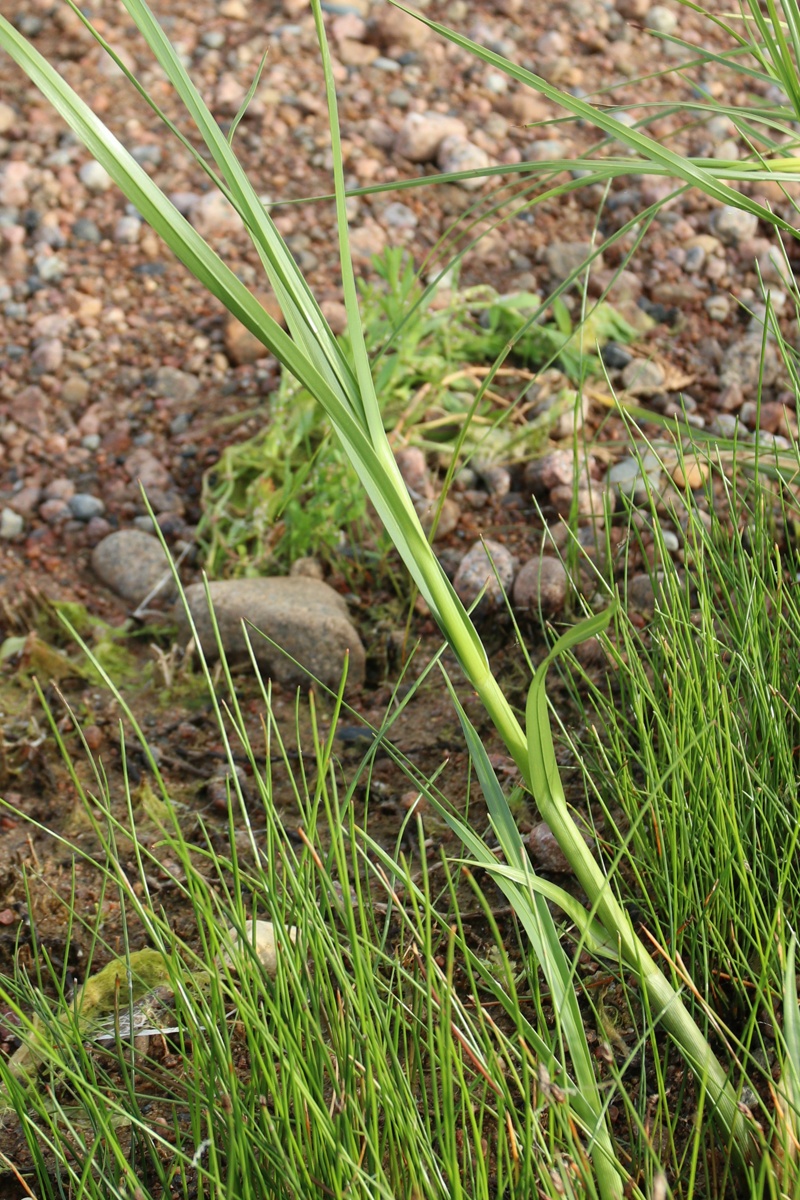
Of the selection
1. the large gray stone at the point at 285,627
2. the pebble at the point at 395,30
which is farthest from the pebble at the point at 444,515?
the pebble at the point at 395,30

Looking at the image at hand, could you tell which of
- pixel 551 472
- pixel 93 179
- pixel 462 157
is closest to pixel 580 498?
pixel 551 472

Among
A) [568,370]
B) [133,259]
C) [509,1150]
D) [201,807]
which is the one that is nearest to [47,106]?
[133,259]

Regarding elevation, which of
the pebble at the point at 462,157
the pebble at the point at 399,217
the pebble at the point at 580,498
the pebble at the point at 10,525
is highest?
the pebble at the point at 462,157

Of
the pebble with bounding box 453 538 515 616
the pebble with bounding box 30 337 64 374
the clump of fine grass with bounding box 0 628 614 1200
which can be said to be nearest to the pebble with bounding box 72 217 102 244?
the pebble with bounding box 30 337 64 374

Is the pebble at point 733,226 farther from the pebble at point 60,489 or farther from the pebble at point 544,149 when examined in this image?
the pebble at point 60,489

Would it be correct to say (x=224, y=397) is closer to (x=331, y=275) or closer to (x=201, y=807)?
(x=331, y=275)

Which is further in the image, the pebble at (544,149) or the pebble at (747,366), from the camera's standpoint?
the pebble at (544,149)

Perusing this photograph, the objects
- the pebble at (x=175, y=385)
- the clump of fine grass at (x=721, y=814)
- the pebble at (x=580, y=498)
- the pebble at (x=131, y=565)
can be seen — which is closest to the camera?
the clump of fine grass at (x=721, y=814)
